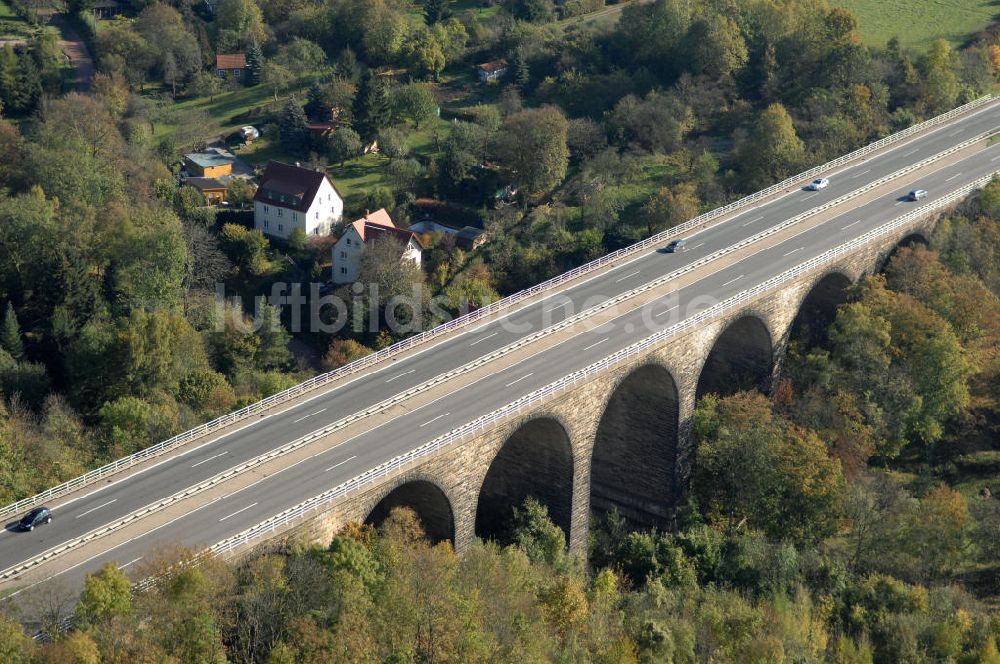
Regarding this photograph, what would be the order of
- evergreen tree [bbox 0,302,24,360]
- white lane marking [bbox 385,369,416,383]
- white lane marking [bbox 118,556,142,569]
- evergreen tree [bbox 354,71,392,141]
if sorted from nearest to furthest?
white lane marking [bbox 118,556,142,569] < white lane marking [bbox 385,369,416,383] < evergreen tree [bbox 0,302,24,360] < evergreen tree [bbox 354,71,392,141]

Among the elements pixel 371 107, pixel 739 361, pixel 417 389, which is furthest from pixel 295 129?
pixel 417 389

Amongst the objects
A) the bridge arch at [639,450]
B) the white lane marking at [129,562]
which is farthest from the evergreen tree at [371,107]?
the white lane marking at [129,562]

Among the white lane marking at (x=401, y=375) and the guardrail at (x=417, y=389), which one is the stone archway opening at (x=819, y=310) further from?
the white lane marking at (x=401, y=375)

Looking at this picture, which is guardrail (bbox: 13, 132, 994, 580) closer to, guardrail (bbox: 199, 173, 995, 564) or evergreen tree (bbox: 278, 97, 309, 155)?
guardrail (bbox: 199, 173, 995, 564)

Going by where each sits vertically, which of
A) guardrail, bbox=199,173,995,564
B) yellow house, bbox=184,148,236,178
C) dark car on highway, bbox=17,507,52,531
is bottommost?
yellow house, bbox=184,148,236,178

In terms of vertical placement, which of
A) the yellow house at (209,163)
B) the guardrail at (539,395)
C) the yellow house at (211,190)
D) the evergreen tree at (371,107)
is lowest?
the yellow house at (211,190)

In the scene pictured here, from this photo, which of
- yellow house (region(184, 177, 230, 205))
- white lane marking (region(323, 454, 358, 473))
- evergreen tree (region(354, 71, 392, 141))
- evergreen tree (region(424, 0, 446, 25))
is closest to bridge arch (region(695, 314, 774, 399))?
white lane marking (region(323, 454, 358, 473))

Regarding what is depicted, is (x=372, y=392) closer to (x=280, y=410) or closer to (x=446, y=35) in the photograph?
(x=280, y=410)
